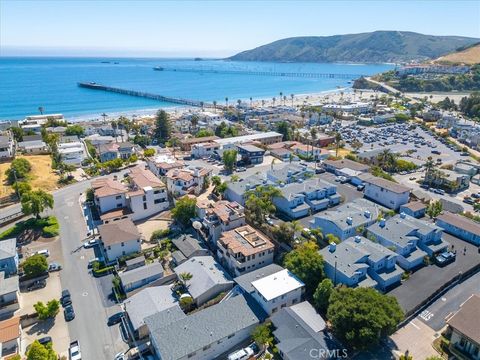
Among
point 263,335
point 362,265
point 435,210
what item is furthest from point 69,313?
point 435,210

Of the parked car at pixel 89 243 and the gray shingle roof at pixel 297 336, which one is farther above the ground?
the gray shingle roof at pixel 297 336

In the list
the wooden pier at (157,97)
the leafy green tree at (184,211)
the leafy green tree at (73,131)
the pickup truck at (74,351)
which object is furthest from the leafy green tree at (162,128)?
the pickup truck at (74,351)

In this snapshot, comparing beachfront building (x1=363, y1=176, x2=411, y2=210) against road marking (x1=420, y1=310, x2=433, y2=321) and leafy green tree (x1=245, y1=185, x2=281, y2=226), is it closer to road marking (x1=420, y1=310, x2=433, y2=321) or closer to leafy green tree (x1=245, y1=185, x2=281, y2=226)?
leafy green tree (x1=245, y1=185, x2=281, y2=226)

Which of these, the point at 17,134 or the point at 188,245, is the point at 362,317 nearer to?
the point at 188,245

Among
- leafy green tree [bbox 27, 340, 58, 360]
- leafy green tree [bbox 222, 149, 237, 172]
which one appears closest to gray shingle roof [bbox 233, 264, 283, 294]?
leafy green tree [bbox 27, 340, 58, 360]

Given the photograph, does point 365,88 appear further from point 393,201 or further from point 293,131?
point 393,201

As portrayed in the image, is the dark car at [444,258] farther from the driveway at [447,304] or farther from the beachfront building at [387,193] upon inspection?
the beachfront building at [387,193]

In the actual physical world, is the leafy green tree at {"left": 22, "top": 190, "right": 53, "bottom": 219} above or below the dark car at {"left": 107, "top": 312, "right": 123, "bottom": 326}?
above
